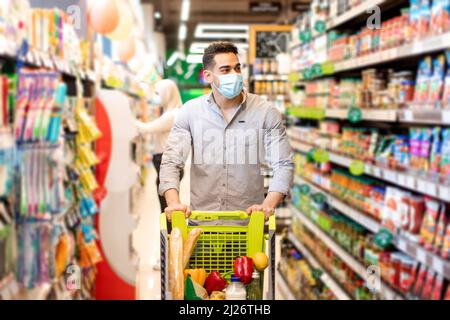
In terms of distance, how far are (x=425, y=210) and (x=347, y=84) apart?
1.49 m

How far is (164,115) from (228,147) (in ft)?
0.83

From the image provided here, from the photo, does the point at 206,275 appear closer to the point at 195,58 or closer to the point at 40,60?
the point at 195,58

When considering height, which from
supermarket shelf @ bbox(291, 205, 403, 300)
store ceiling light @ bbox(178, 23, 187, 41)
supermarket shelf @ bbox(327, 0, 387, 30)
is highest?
store ceiling light @ bbox(178, 23, 187, 41)

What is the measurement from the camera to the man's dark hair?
192 centimetres

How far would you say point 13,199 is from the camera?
2.35 metres

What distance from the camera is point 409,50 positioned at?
10.3 ft

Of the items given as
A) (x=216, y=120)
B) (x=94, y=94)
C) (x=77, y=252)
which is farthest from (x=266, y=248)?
(x=94, y=94)

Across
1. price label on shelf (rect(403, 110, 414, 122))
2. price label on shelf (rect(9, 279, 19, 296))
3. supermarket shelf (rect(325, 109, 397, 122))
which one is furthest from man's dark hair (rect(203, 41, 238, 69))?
supermarket shelf (rect(325, 109, 397, 122))

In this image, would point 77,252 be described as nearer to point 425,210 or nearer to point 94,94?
point 94,94

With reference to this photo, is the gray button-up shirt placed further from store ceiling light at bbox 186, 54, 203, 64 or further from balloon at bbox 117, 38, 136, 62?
balloon at bbox 117, 38, 136, 62

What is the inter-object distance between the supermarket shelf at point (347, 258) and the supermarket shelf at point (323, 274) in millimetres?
221

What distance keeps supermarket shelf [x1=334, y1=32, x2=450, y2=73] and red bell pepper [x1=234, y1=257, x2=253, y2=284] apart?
140cm

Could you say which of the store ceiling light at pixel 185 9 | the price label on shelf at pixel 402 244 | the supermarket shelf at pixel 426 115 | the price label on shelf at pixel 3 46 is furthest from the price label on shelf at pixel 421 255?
the store ceiling light at pixel 185 9

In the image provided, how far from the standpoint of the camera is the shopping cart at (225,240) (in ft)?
6.42
